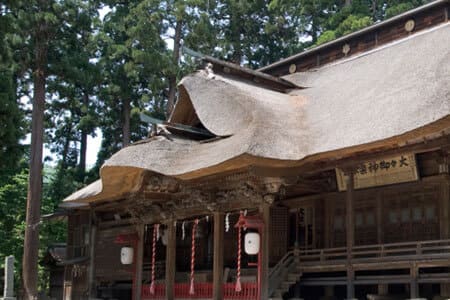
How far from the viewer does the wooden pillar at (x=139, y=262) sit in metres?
18.0

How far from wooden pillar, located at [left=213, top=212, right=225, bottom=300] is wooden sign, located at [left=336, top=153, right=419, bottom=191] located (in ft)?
10.0

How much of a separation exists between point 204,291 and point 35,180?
42.7ft

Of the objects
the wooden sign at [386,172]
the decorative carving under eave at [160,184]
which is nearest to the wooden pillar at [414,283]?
the wooden sign at [386,172]

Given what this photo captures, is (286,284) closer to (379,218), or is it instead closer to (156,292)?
(379,218)

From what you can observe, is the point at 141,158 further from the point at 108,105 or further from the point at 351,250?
the point at 108,105

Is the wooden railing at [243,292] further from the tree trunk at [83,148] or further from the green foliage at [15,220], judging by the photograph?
the tree trunk at [83,148]

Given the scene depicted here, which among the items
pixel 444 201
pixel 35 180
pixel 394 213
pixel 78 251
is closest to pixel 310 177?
pixel 394 213

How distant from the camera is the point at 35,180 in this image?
2647 cm

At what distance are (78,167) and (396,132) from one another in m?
29.2

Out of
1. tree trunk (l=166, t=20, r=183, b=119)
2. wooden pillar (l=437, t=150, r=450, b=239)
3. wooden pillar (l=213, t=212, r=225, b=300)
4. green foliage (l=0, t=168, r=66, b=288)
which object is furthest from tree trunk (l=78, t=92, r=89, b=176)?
wooden pillar (l=437, t=150, r=450, b=239)

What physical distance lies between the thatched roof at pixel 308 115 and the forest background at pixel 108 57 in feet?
38.4

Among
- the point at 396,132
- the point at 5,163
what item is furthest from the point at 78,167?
the point at 396,132

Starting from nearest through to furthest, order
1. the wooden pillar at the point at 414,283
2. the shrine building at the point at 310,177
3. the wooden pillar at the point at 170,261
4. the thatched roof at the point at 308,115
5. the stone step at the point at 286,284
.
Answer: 1. the thatched roof at the point at 308,115
2. the shrine building at the point at 310,177
3. the wooden pillar at the point at 414,283
4. the stone step at the point at 286,284
5. the wooden pillar at the point at 170,261

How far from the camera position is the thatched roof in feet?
36.9
